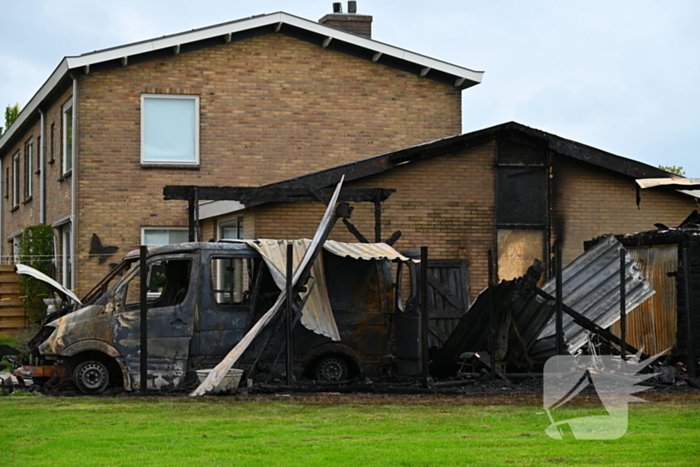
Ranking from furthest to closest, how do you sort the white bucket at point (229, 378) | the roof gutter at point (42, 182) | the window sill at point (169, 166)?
the roof gutter at point (42, 182), the window sill at point (169, 166), the white bucket at point (229, 378)

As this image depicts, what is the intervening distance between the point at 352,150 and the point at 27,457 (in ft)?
52.3

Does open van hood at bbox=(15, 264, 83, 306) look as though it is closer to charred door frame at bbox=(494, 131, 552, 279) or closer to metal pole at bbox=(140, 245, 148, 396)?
metal pole at bbox=(140, 245, 148, 396)

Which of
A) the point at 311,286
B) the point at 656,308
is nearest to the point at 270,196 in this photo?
the point at 311,286

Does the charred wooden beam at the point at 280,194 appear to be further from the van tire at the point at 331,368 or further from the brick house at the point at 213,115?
the brick house at the point at 213,115

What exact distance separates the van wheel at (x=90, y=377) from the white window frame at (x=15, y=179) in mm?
20813

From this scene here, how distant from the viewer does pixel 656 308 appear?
15.4 metres

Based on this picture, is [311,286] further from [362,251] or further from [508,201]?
[508,201]

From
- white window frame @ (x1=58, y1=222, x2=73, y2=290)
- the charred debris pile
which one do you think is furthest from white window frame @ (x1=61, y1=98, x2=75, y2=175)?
the charred debris pile

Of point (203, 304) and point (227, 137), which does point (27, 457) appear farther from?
point (227, 137)

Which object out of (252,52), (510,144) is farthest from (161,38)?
(510,144)

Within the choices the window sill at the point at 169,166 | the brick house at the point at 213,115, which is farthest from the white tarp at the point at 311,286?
the window sill at the point at 169,166

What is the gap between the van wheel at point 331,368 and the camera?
13625mm

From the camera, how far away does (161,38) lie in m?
22.6
